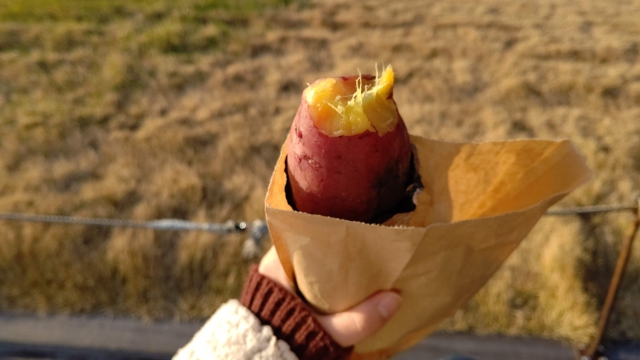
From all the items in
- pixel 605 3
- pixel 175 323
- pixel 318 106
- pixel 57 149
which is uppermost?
pixel 605 3

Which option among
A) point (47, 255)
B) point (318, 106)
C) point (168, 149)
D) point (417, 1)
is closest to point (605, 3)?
point (417, 1)

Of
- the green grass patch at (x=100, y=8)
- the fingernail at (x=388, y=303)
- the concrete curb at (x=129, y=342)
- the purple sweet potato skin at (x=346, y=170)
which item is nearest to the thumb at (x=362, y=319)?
the fingernail at (x=388, y=303)

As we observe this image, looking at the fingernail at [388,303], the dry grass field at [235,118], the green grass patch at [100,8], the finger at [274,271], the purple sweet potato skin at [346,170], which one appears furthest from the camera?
the green grass patch at [100,8]

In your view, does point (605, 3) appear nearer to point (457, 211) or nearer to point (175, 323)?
point (457, 211)

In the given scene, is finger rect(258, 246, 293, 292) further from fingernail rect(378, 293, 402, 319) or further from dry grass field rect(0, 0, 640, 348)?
dry grass field rect(0, 0, 640, 348)

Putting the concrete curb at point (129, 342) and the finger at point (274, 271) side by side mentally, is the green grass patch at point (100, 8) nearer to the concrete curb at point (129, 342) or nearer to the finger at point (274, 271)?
the concrete curb at point (129, 342)
